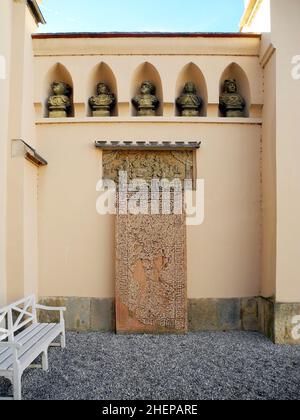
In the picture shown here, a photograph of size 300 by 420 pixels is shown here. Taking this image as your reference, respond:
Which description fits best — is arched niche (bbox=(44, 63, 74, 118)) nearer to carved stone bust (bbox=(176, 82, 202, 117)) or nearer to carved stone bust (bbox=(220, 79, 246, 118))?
carved stone bust (bbox=(176, 82, 202, 117))

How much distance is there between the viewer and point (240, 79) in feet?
18.0

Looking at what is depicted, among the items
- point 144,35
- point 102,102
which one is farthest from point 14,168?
point 144,35

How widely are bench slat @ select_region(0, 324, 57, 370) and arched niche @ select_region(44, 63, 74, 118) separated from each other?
323 centimetres

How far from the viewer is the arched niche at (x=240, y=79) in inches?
211

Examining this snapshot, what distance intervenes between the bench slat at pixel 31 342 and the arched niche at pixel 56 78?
3227 mm

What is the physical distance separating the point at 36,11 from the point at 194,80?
2630 millimetres

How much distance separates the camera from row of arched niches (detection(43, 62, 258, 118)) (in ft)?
17.7

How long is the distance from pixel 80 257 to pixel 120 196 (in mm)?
1122

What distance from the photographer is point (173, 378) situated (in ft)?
11.7

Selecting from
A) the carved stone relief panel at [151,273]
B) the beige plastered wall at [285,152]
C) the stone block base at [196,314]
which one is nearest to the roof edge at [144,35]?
the beige plastered wall at [285,152]

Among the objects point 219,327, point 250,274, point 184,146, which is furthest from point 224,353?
point 184,146

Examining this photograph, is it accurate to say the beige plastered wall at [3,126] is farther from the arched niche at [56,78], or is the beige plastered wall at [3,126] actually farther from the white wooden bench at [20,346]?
the arched niche at [56,78]

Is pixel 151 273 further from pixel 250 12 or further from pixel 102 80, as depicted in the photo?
pixel 250 12

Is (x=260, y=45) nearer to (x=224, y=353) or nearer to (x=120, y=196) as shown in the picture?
(x=120, y=196)
